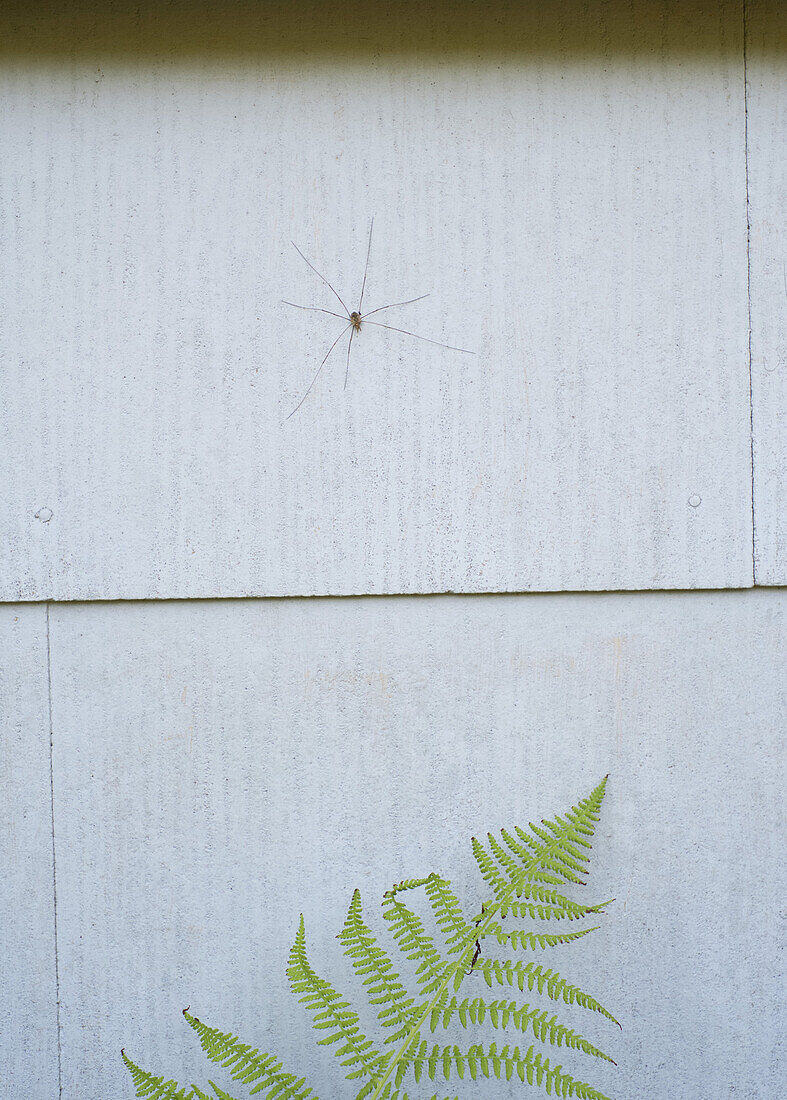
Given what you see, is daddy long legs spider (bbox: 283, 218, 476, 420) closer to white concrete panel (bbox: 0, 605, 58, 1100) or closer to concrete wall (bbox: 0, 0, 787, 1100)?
concrete wall (bbox: 0, 0, 787, 1100)

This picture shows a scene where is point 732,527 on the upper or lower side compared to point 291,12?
lower

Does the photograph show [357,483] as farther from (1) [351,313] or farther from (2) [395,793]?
(2) [395,793]

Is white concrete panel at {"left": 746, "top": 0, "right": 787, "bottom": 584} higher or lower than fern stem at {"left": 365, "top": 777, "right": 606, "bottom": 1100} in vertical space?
higher

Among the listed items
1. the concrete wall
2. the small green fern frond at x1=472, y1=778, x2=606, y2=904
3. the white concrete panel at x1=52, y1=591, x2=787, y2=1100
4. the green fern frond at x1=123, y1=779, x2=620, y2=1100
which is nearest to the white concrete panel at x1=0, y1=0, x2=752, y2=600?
the concrete wall

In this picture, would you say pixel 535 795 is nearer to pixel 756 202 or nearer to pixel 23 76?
pixel 756 202

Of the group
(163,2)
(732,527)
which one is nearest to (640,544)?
(732,527)

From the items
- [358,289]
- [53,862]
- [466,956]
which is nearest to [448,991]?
[466,956]

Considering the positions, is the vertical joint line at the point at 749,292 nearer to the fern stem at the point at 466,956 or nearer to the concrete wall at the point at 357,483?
the concrete wall at the point at 357,483
